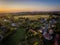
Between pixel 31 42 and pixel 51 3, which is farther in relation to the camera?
pixel 51 3

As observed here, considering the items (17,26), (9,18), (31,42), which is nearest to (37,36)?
(31,42)

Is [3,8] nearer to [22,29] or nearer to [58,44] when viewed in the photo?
[22,29]

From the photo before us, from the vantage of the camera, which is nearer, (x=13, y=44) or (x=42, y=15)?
(x=13, y=44)

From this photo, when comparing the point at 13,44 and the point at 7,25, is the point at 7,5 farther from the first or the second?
the point at 13,44

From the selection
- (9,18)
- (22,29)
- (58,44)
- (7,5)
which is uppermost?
(7,5)

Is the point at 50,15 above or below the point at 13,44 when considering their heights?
above

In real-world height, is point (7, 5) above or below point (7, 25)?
above

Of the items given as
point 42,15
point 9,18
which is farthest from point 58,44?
point 9,18
